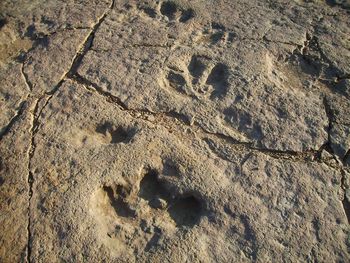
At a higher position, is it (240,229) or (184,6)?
(184,6)

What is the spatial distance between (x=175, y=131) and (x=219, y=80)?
1.26ft

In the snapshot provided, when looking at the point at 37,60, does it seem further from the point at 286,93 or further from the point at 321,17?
the point at 321,17

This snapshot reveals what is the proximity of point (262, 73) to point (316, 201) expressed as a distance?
694 millimetres

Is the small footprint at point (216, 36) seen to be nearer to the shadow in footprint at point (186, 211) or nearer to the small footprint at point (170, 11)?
the small footprint at point (170, 11)

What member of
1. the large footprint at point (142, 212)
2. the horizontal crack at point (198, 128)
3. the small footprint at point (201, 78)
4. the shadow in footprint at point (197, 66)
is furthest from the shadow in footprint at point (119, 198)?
the shadow in footprint at point (197, 66)

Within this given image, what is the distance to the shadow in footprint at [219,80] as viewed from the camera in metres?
1.78

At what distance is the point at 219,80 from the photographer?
1839mm

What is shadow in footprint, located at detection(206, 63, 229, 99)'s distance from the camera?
1.78m

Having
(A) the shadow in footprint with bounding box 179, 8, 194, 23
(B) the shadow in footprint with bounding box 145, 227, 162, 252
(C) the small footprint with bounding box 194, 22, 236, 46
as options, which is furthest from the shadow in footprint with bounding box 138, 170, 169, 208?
(A) the shadow in footprint with bounding box 179, 8, 194, 23

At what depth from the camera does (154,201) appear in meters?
1.49

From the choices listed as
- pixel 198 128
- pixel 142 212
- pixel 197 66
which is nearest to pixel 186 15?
pixel 197 66

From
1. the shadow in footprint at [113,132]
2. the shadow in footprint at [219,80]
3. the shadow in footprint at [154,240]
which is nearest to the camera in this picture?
the shadow in footprint at [154,240]

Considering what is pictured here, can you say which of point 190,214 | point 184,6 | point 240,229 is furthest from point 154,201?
point 184,6

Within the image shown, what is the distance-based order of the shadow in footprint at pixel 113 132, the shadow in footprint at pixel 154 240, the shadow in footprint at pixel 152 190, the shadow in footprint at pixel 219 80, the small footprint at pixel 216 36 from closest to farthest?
the shadow in footprint at pixel 154 240
the shadow in footprint at pixel 152 190
the shadow in footprint at pixel 113 132
the shadow in footprint at pixel 219 80
the small footprint at pixel 216 36
